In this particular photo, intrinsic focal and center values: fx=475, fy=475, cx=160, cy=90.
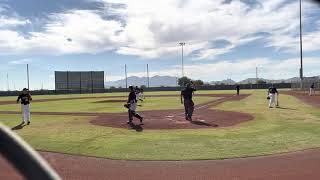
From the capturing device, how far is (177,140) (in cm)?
1573

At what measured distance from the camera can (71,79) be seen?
12331 cm

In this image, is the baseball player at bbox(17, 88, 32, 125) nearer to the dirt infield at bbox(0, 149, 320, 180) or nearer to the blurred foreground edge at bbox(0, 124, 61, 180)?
the dirt infield at bbox(0, 149, 320, 180)

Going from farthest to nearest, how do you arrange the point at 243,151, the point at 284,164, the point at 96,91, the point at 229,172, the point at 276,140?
the point at 96,91, the point at 276,140, the point at 243,151, the point at 284,164, the point at 229,172

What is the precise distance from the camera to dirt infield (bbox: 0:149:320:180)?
10.3 metres

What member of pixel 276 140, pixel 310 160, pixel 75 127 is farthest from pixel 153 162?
pixel 75 127

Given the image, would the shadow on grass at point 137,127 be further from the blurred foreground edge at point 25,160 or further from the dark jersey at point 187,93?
the blurred foreground edge at point 25,160

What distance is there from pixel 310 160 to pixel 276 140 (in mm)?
3495

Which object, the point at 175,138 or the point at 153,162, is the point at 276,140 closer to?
the point at 175,138

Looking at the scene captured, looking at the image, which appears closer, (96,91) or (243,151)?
(243,151)

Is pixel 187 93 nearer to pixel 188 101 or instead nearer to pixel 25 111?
pixel 188 101

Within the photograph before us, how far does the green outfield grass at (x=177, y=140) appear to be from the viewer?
1348 centimetres

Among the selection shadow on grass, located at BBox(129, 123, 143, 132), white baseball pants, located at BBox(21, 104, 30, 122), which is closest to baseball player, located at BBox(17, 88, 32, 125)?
white baseball pants, located at BBox(21, 104, 30, 122)

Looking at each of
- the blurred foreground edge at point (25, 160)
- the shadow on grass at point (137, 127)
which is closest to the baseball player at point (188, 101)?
the shadow on grass at point (137, 127)

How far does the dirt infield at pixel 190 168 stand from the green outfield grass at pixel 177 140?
716 millimetres
